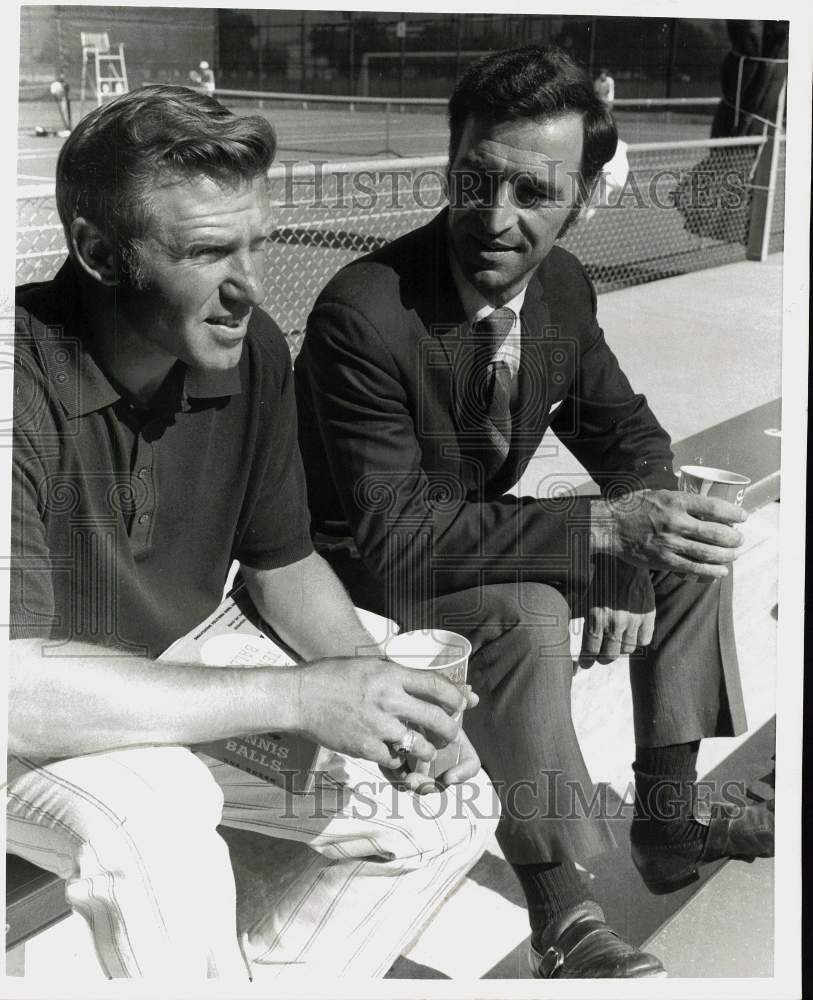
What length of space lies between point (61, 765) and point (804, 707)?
1.16 metres

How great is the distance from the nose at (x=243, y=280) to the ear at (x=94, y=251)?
0.50 ft

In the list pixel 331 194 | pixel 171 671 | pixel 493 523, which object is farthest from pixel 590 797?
pixel 331 194

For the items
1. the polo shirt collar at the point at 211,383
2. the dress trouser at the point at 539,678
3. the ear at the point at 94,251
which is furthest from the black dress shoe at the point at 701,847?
the ear at the point at 94,251

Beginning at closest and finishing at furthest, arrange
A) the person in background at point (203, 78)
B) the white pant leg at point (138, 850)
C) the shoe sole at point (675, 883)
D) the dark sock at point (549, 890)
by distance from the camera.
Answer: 1. the white pant leg at point (138, 850)
2. the person in background at point (203, 78)
3. the dark sock at point (549, 890)
4. the shoe sole at point (675, 883)

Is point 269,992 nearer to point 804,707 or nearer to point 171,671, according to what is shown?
point 171,671

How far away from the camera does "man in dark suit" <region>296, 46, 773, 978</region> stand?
160 centimetres

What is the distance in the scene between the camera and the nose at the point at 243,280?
1.48 m

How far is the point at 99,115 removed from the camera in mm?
1419

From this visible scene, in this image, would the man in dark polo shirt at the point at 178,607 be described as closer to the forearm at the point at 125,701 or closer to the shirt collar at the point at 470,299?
the forearm at the point at 125,701

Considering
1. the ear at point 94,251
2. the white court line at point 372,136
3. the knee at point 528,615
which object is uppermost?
the white court line at point 372,136

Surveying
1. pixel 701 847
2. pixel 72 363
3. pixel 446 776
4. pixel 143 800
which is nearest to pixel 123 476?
pixel 72 363

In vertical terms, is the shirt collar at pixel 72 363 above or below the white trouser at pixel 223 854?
above

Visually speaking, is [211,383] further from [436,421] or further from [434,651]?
[434,651]

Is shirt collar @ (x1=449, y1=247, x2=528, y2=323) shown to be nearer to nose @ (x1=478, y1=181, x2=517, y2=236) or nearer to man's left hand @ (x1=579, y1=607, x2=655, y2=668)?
nose @ (x1=478, y1=181, x2=517, y2=236)
